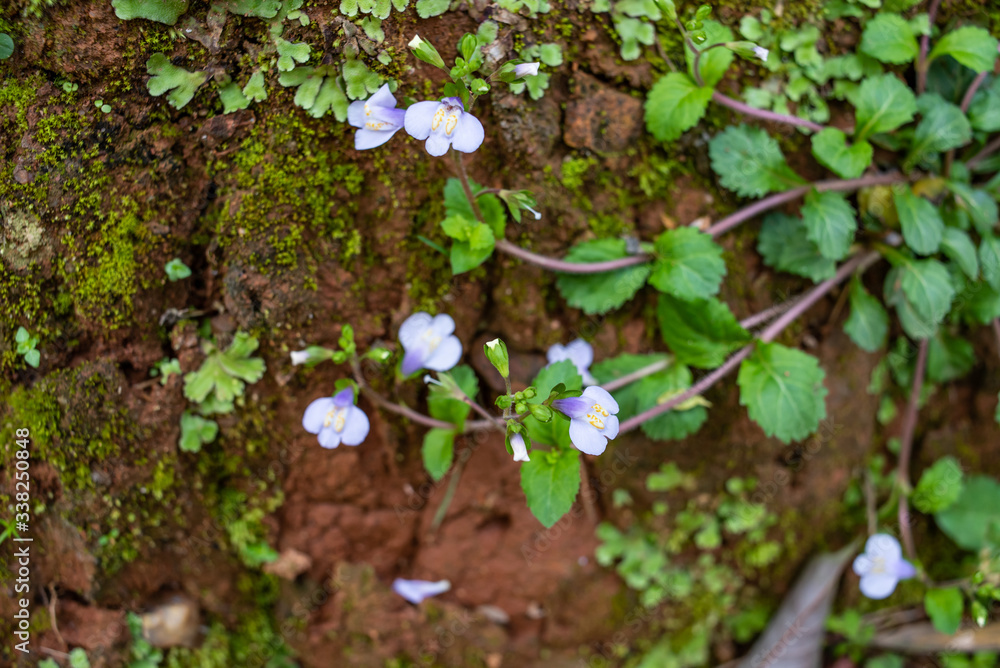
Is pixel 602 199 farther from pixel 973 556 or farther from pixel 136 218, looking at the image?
pixel 973 556

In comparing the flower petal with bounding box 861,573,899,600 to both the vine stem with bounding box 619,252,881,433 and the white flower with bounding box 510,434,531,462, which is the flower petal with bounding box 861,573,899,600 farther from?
the white flower with bounding box 510,434,531,462

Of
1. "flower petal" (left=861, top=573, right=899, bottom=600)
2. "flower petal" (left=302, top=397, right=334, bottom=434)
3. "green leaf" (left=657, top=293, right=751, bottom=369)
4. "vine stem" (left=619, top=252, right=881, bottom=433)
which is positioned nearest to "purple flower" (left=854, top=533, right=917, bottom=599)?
"flower petal" (left=861, top=573, right=899, bottom=600)

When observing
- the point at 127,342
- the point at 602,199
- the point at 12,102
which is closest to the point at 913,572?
the point at 602,199

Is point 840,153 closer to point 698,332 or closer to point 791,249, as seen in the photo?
point 791,249

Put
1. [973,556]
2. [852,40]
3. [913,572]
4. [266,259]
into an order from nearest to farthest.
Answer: [266,259]
[852,40]
[913,572]
[973,556]

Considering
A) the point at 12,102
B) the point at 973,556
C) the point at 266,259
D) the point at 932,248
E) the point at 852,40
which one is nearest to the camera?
the point at 12,102

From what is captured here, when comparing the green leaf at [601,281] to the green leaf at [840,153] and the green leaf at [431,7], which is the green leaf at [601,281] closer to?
the green leaf at [840,153]

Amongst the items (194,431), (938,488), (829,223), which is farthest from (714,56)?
(194,431)
